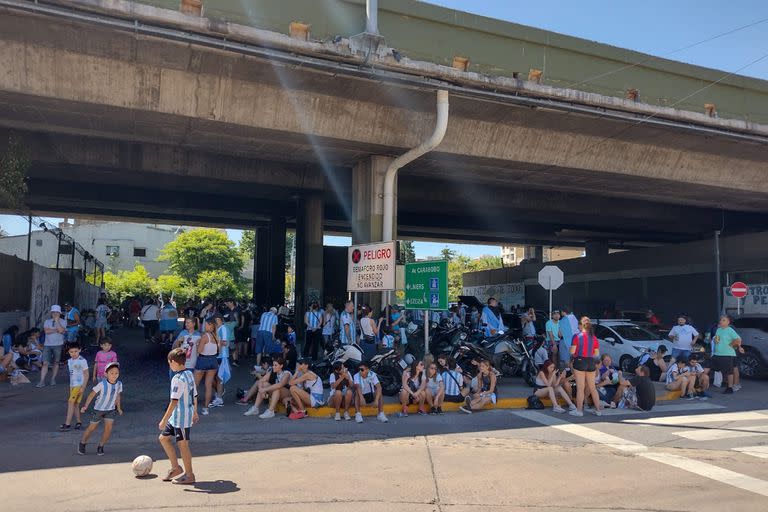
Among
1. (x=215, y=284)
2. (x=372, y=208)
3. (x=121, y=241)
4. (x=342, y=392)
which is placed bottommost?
(x=342, y=392)

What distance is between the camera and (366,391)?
10922 mm

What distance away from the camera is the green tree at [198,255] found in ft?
177

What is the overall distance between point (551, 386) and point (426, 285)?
331cm

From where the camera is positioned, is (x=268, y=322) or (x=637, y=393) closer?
(x=637, y=393)

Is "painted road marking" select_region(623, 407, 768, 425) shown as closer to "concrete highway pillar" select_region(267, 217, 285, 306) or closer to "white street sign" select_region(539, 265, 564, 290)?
"white street sign" select_region(539, 265, 564, 290)

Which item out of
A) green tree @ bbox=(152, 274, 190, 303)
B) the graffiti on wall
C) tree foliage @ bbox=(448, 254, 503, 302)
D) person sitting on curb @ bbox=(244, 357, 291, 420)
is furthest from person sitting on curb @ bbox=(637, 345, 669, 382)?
tree foliage @ bbox=(448, 254, 503, 302)

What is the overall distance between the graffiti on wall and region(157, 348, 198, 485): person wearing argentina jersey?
1400cm

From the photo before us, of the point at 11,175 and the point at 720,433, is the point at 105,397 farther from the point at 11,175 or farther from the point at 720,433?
the point at 720,433

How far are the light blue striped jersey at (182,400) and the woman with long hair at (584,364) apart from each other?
23.0 feet

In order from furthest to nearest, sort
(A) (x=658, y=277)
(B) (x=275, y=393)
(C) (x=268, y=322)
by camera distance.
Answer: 1. (A) (x=658, y=277)
2. (C) (x=268, y=322)
3. (B) (x=275, y=393)

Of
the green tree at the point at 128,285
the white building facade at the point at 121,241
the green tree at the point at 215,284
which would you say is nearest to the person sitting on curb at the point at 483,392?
the green tree at the point at 215,284

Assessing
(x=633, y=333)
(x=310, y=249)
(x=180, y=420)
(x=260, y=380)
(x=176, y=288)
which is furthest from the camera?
(x=176, y=288)

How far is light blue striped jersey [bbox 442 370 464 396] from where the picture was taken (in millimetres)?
11508

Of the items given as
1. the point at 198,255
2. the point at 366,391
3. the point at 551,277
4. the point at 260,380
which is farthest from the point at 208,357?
the point at 198,255
